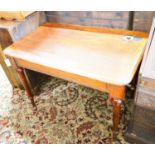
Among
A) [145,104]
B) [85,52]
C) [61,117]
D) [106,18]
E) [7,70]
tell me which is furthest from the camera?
[7,70]

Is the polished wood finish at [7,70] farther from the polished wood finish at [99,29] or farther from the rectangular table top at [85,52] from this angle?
the polished wood finish at [99,29]

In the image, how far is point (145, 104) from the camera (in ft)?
3.24

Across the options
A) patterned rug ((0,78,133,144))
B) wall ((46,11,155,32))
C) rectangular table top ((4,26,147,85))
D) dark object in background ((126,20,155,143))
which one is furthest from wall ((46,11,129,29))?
patterned rug ((0,78,133,144))

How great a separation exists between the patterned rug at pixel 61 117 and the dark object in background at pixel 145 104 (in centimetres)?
18

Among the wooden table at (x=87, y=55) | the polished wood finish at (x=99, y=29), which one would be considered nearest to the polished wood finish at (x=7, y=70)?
the wooden table at (x=87, y=55)

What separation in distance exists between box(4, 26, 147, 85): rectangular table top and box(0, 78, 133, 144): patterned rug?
25.0 inches

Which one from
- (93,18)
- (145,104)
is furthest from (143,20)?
(145,104)

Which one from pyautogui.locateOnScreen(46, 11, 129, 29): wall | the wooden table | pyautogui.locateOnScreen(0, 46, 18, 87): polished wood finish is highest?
pyautogui.locateOnScreen(46, 11, 129, 29): wall

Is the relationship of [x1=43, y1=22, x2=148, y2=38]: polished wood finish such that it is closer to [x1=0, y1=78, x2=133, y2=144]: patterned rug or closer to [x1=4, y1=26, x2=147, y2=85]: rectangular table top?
[x1=4, y1=26, x2=147, y2=85]: rectangular table top

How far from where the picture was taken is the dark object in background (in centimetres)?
79

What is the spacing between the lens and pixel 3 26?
1303 mm

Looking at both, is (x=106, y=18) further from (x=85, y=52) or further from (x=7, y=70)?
(x=7, y=70)

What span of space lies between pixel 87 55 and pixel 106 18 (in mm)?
406

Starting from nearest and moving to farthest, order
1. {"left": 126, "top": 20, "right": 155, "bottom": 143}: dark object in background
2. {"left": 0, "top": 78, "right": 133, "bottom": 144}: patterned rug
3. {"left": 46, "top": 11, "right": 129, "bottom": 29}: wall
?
{"left": 126, "top": 20, "right": 155, "bottom": 143}: dark object in background
{"left": 46, "top": 11, "right": 129, "bottom": 29}: wall
{"left": 0, "top": 78, "right": 133, "bottom": 144}: patterned rug
